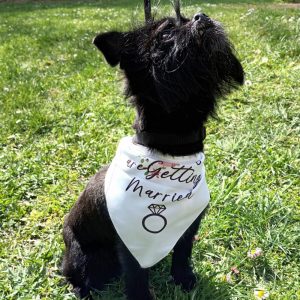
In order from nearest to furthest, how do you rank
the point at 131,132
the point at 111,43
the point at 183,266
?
the point at 111,43 < the point at 183,266 < the point at 131,132

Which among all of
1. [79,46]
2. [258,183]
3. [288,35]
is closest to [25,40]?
[79,46]

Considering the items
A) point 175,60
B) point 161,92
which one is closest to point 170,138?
point 161,92

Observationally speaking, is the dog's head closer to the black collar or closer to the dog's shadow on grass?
the black collar

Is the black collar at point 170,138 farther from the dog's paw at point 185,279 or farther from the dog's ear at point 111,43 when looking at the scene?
the dog's paw at point 185,279

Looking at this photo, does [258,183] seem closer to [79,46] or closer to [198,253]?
[198,253]

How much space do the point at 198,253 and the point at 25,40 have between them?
19.2 ft

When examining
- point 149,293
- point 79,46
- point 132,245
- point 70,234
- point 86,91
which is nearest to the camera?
point 132,245

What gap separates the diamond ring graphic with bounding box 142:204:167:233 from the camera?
208 cm

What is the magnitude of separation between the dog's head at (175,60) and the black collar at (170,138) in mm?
141

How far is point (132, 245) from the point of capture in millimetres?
2117

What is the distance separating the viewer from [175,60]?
1655 mm

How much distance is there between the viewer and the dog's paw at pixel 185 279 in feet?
8.34

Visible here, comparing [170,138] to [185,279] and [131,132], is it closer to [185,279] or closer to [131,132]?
[185,279]

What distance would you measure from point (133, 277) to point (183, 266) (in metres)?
0.42
